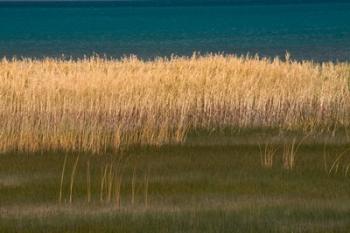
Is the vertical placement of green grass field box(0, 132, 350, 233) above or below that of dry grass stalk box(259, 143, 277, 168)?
below

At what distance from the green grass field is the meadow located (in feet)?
0.08

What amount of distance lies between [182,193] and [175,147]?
684 cm

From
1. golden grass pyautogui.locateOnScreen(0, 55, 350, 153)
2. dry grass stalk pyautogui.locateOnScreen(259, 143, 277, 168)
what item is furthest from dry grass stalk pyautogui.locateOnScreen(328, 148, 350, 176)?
golden grass pyautogui.locateOnScreen(0, 55, 350, 153)

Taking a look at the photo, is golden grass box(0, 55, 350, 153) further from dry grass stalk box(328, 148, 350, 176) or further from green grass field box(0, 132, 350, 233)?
dry grass stalk box(328, 148, 350, 176)

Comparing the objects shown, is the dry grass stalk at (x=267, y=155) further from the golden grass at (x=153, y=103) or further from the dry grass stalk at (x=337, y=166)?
the golden grass at (x=153, y=103)

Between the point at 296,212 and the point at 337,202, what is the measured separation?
3.57ft

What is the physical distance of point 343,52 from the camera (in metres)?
99.2

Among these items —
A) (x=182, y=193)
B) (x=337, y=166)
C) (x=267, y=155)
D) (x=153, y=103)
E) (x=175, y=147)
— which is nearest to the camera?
(x=182, y=193)

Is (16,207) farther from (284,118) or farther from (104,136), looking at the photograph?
(284,118)

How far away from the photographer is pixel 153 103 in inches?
1219

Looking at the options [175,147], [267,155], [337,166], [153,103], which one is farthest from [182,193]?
[153,103]

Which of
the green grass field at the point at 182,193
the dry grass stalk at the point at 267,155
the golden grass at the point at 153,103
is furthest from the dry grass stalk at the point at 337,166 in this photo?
the golden grass at the point at 153,103

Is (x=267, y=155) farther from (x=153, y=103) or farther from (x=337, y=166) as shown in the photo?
(x=153, y=103)

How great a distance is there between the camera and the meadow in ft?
58.0
